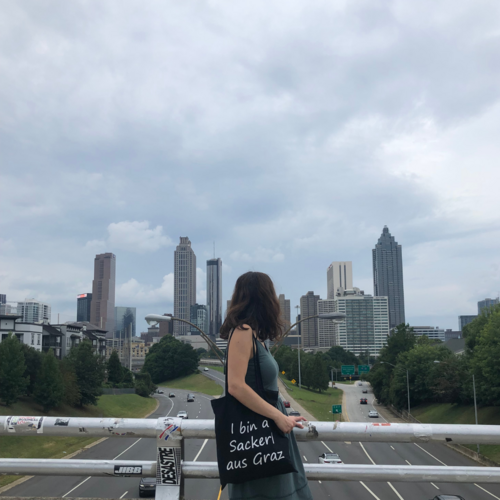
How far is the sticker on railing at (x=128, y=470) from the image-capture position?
3389mm

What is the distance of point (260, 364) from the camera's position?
2.74m

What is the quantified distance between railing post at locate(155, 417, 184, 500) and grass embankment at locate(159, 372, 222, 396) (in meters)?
92.1

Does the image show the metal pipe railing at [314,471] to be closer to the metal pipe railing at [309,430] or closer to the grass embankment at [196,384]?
the metal pipe railing at [309,430]

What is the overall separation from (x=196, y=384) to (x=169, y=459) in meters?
114

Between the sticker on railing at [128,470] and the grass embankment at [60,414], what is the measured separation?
10.1ft

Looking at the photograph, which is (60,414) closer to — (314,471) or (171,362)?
(314,471)

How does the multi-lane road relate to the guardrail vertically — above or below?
below

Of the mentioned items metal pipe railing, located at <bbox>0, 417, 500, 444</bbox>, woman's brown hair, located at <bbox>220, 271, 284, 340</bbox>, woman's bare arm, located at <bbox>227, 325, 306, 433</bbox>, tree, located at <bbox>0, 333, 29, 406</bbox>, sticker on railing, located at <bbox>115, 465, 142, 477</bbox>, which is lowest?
tree, located at <bbox>0, 333, 29, 406</bbox>

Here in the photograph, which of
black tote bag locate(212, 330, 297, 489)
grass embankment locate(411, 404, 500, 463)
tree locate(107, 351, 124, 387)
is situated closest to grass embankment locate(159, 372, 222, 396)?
tree locate(107, 351, 124, 387)

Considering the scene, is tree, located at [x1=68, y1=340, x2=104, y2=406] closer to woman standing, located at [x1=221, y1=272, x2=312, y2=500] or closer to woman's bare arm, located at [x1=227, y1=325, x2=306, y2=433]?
woman standing, located at [x1=221, y1=272, x2=312, y2=500]

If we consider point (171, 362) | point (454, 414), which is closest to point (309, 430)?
point (454, 414)

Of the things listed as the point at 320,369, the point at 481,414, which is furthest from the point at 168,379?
the point at 481,414

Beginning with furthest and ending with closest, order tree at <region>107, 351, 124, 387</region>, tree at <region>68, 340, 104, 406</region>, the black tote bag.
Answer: tree at <region>107, 351, 124, 387</region>
tree at <region>68, 340, 104, 406</region>
the black tote bag

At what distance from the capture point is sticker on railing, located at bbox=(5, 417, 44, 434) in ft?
11.2
